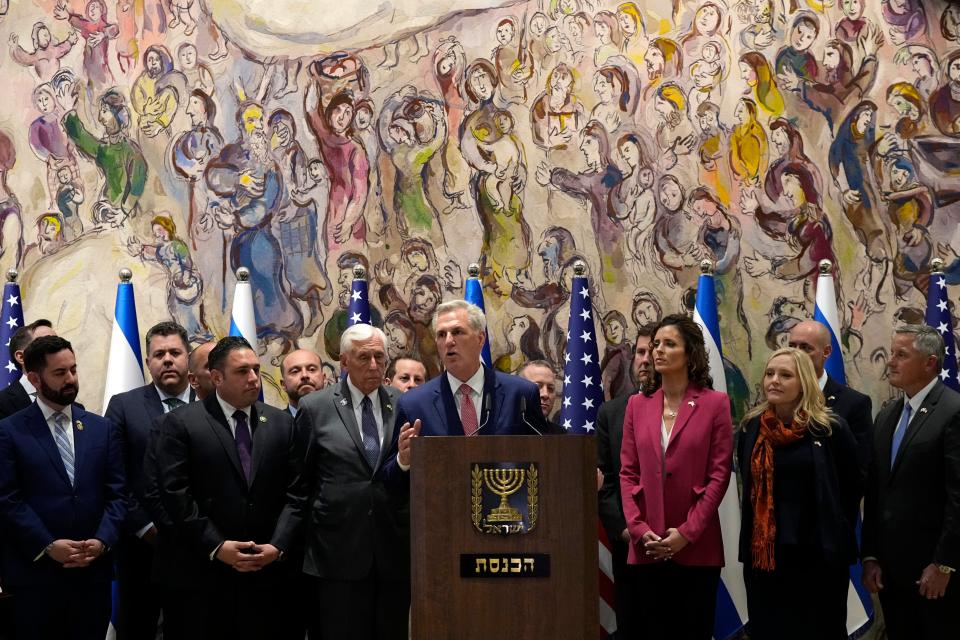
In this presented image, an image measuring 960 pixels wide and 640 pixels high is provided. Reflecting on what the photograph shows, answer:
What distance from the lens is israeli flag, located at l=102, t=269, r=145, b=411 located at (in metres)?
7.30

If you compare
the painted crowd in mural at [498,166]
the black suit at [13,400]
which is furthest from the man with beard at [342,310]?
the black suit at [13,400]

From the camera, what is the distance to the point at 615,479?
18.4ft

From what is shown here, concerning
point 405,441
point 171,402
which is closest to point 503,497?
point 405,441

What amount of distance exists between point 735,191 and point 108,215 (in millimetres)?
4317

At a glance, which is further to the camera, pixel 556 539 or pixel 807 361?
pixel 807 361

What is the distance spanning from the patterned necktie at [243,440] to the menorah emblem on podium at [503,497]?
5.43 ft

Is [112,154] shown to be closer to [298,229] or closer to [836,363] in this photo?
[298,229]

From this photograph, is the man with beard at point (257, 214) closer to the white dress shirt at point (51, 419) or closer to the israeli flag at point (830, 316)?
the white dress shirt at point (51, 419)

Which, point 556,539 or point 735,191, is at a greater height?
point 735,191

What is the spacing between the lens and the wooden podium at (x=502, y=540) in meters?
3.90

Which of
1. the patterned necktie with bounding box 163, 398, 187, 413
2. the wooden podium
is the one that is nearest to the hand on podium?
the wooden podium

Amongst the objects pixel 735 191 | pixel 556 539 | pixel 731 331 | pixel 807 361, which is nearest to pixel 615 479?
pixel 807 361

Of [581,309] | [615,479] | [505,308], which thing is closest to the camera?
[615,479]

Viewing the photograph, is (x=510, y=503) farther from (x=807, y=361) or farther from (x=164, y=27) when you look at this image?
(x=164, y=27)
